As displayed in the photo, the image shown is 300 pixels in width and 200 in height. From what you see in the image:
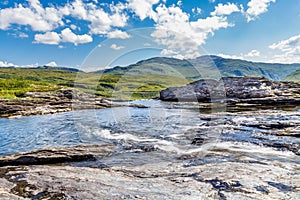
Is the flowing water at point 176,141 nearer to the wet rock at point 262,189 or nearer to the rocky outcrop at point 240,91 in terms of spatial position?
the wet rock at point 262,189

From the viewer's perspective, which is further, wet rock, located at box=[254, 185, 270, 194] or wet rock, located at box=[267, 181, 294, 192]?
wet rock, located at box=[267, 181, 294, 192]

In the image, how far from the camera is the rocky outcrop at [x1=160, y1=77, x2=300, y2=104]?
58594 millimetres

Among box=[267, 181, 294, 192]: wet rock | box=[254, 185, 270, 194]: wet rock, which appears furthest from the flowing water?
box=[254, 185, 270, 194]: wet rock

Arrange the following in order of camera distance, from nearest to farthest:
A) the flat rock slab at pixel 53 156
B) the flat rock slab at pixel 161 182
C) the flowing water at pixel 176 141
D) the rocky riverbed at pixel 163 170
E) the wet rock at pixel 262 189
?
1. the flat rock slab at pixel 161 182
2. the wet rock at pixel 262 189
3. the rocky riverbed at pixel 163 170
4. the flat rock slab at pixel 53 156
5. the flowing water at pixel 176 141

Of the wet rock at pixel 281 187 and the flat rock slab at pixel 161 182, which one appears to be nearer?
the flat rock slab at pixel 161 182

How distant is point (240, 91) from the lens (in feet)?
226

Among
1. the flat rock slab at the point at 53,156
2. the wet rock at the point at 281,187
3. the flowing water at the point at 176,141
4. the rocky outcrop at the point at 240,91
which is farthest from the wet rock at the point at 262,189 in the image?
the rocky outcrop at the point at 240,91

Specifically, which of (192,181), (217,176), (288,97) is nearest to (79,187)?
(192,181)

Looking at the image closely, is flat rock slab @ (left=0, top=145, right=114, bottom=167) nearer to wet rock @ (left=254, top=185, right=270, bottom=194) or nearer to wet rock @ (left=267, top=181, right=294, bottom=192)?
wet rock @ (left=254, top=185, right=270, bottom=194)

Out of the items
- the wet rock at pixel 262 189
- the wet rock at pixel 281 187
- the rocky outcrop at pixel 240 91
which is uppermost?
the rocky outcrop at pixel 240 91

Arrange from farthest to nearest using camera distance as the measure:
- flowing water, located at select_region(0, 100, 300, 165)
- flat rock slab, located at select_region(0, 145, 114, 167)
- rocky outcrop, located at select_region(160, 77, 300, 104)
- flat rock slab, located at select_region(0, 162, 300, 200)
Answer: rocky outcrop, located at select_region(160, 77, 300, 104), flowing water, located at select_region(0, 100, 300, 165), flat rock slab, located at select_region(0, 145, 114, 167), flat rock slab, located at select_region(0, 162, 300, 200)

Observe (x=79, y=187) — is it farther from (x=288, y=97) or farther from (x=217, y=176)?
(x=288, y=97)

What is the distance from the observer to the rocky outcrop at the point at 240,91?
58.6 meters

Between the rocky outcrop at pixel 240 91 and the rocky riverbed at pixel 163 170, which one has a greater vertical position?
the rocky outcrop at pixel 240 91
